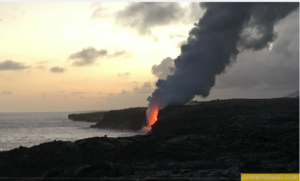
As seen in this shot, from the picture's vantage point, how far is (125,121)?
136m

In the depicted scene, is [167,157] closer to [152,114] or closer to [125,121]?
[152,114]

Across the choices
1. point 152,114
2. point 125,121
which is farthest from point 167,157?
point 125,121

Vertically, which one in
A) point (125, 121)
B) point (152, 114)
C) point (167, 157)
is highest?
point (152, 114)

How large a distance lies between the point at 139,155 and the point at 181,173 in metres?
7.60

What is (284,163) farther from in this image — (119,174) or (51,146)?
(51,146)

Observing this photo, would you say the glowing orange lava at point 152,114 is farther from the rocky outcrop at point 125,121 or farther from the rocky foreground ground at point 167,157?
the rocky foreground ground at point 167,157

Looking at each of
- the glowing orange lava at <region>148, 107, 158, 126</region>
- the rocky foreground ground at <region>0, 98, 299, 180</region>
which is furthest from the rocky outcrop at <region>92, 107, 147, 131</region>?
the rocky foreground ground at <region>0, 98, 299, 180</region>

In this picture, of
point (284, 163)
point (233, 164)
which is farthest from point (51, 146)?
point (284, 163)

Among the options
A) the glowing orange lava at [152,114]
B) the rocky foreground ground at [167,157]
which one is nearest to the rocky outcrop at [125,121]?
the glowing orange lava at [152,114]

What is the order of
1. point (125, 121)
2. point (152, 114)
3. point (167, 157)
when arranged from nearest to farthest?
1. point (167, 157)
2. point (152, 114)
3. point (125, 121)

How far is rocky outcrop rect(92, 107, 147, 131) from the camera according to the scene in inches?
4867

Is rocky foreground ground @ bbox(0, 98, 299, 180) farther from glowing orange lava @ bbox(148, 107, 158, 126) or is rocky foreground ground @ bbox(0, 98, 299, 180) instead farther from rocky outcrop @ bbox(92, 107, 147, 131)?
rocky outcrop @ bbox(92, 107, 147, 131)

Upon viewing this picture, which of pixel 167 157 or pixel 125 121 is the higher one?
pixel 125 121

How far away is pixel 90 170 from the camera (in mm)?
25000
